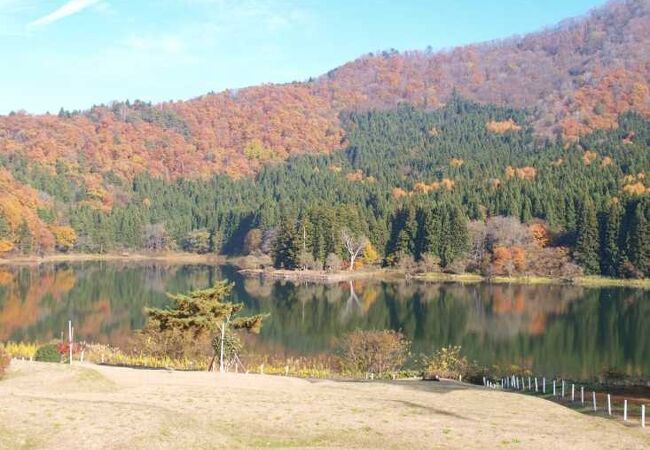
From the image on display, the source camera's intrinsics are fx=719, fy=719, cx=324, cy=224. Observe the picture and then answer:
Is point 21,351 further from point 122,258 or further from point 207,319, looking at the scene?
point 122,258

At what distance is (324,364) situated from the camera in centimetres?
4719

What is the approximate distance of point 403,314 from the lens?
72.6m

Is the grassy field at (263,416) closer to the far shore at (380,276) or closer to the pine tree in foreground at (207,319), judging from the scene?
the pine tree in foreground at (207,319)

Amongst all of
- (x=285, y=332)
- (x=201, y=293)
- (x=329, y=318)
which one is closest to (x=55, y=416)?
(x=201, y=293)

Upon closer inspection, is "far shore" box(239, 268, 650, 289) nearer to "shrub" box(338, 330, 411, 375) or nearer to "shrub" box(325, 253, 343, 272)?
"shrub" box(325, 253, 343, 272)

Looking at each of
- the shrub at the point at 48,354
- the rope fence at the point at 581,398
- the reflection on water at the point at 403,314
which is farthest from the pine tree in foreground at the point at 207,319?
the reflection on water at the point at 403,314

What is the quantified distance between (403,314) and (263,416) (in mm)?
51065

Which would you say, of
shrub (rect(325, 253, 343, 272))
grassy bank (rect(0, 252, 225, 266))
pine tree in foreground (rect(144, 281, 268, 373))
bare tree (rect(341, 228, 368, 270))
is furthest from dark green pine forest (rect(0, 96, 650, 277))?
pine tree in foreground (rect(144, 281, 268, 373))

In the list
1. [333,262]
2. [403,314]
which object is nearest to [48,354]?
[403,314]

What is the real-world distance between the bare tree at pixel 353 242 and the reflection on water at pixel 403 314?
12.7 metres

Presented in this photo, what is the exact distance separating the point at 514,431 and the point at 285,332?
42.3 metres

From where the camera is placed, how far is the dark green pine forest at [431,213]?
352 ft

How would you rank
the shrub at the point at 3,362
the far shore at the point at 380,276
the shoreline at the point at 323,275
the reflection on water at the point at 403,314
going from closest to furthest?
the shrub at the point at 3,362 → the reflection on water at the point at 403,314 → the far shore at the point at 380,276 → the shoreline at the point at 323,275

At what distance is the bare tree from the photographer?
116188 mm
